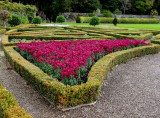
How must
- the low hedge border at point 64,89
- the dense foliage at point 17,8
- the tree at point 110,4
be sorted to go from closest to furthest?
the low hedge border at point 64,89 < the dense foliage at point 17,8 < the tree at point 110,4

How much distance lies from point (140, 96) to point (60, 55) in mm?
2805

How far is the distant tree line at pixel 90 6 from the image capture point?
148 ft

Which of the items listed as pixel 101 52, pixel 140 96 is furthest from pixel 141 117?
pixel 101 52

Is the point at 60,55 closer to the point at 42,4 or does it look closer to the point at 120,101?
the point at 120,101

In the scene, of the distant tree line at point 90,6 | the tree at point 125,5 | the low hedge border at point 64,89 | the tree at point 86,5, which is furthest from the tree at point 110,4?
the low hedge border at point 64,89

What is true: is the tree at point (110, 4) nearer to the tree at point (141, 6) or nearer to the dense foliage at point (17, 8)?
the tree at point (141, 6)

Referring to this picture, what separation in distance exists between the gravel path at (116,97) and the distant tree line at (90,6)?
40.6 meters

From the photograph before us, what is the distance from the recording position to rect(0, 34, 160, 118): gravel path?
12.6 ft

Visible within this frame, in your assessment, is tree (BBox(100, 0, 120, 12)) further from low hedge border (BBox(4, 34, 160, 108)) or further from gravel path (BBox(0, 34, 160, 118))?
low hedge border (BBox(4, 34, 160, 108))

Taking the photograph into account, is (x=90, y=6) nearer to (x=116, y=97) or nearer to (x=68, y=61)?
(x=68, y=61)

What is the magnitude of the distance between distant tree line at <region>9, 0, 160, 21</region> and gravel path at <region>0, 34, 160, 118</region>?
40.6 metres

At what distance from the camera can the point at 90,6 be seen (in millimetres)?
49031

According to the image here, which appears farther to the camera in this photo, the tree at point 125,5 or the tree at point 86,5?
the tree at point 125,5

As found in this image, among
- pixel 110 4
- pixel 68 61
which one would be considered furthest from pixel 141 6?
pixel 68 61
